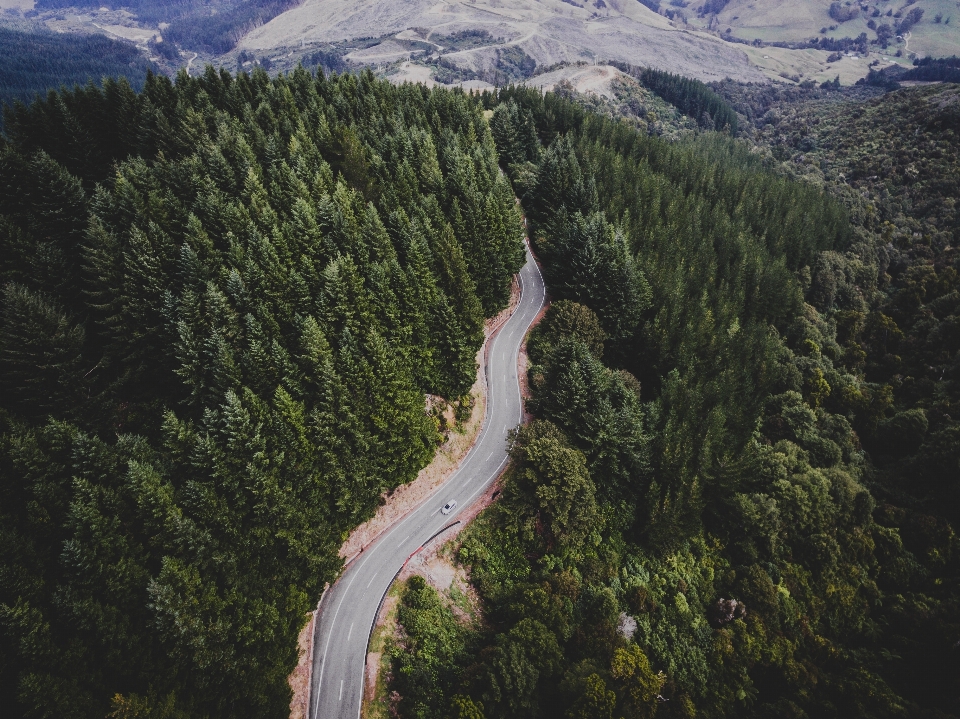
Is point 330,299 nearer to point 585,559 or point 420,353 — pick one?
point 420,353

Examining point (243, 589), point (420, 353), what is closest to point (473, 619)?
point (243, 589)

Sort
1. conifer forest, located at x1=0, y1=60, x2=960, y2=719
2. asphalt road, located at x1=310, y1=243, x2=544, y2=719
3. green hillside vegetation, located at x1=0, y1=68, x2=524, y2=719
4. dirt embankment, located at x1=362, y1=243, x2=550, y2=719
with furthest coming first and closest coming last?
asphalt road, located at x1=310, y1=243, x2=544, y2=719 → dirt embankment, located at x1=362, y1=243, x2=550, y2=719 → conifer forest, located at x1=0, y1=60, x2=960, y2=719 → green hillside vegetation, located at x1=0, y1=68, x2=524, y2=719

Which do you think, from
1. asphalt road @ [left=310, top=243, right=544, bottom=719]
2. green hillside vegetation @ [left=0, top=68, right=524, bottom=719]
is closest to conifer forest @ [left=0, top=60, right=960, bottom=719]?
green hillside vegetation @ [left=0, top=68, right=524, bottom=719]

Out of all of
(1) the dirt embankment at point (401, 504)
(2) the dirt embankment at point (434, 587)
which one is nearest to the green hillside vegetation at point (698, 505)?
(2) the dirt embankment at point (434, 587)

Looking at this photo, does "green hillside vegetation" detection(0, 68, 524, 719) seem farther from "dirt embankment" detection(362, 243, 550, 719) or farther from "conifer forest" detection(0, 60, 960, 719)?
"dirt embankment" detection(362, 243, 550, 719)

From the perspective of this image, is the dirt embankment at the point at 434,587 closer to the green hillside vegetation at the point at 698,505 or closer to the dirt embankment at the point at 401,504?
the dirt embankment at the point at 401,504

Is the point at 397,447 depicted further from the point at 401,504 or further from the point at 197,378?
the point at 197,378

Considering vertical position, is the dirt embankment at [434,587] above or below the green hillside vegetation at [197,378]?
below
